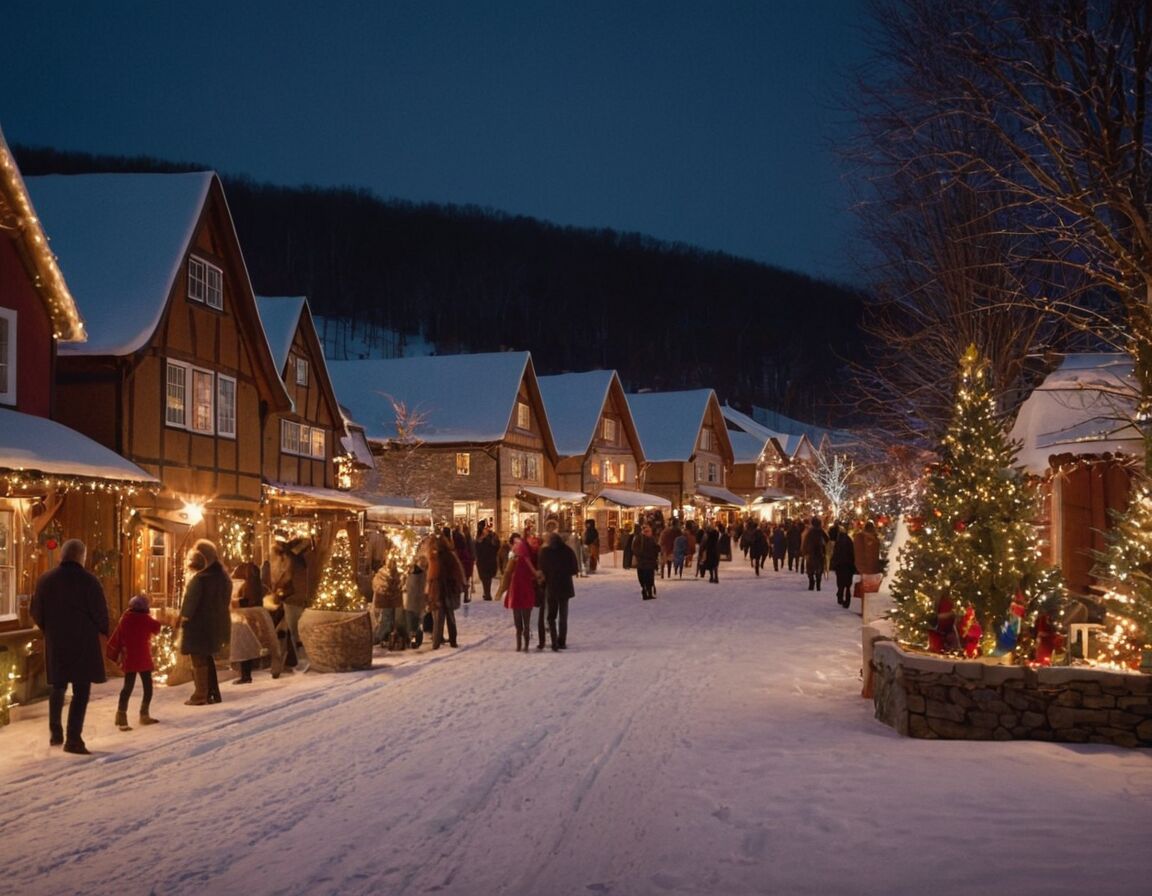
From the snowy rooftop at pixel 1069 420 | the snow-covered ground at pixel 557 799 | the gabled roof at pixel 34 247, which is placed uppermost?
the gabled roof at pixel 34 247

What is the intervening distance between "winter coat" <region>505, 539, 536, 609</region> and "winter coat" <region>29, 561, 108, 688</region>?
6.98 metres

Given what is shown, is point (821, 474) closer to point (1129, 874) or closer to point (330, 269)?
point (330, 269)

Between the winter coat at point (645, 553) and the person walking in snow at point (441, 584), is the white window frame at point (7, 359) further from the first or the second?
the winter coat at point (645, 553)

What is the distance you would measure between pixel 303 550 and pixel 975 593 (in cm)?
850

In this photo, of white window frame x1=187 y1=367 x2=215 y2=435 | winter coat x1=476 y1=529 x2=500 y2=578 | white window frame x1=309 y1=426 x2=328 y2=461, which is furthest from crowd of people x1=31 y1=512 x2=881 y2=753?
white window frame x1=309 y1=426 x2=328 y2=461

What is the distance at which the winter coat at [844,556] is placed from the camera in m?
22.7

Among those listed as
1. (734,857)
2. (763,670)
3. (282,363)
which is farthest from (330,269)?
(734,857)

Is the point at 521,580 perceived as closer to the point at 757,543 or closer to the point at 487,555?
the point at 487,555

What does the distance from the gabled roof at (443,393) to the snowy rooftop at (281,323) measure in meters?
14.3

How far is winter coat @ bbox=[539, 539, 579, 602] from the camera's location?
51.6 feet

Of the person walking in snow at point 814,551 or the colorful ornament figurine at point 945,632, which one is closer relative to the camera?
the colorful ornament figurine at point 945,632

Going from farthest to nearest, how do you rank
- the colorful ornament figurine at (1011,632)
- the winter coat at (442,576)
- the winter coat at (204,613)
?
the winter coat at (442,576) → the winter coat at (204,613) → the colorful ornament figurine at (1011,632)

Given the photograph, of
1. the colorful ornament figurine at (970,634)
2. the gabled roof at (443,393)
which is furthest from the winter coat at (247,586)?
the gabled roof at (443,393)

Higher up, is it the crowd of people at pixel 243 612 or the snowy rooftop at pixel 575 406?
the snowy rooftop at pixel 575 406
